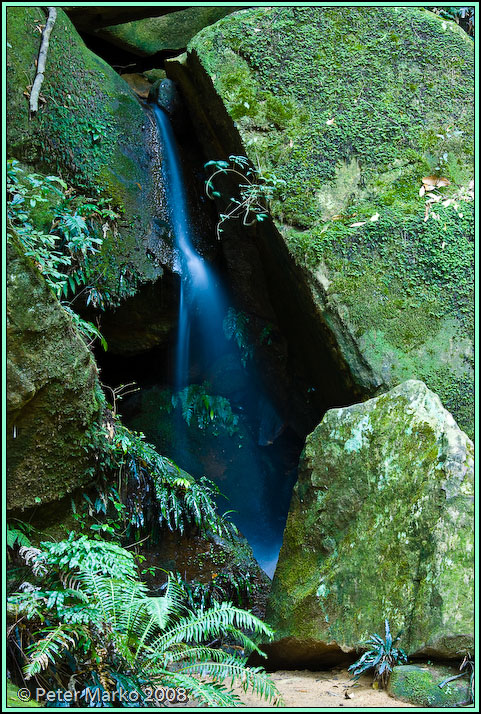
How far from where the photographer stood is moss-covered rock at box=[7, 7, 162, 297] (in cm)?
668

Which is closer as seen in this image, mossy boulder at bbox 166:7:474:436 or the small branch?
mossy boulder at bbox 166:7:474:436

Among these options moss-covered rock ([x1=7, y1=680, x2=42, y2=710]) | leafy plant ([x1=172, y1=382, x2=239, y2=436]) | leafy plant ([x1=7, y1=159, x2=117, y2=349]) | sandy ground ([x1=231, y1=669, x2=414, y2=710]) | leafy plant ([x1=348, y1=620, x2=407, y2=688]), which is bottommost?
sandy ground ([x1=231, y1=669, x2=414, y2=710])

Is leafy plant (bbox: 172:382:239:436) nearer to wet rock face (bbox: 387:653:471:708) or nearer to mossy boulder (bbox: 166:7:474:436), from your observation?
mossy boulder (bbox: 166:7:474:436)

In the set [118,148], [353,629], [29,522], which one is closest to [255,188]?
[118,148]

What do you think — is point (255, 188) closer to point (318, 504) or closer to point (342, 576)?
point (318, 504)

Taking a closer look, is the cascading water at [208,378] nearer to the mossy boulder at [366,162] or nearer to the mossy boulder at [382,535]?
the mossy boulder at [366,162]

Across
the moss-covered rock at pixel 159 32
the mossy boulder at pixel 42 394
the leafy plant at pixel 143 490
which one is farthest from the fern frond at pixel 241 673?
the moss-covered rock at pixel 159 32

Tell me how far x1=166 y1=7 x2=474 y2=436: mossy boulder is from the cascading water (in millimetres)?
1067

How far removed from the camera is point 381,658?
3736 mm

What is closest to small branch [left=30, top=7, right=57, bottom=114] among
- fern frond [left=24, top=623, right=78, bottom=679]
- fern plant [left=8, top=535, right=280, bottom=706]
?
fern plant [left=8, top=535, right=280, bottom=706]

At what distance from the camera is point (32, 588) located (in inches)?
141

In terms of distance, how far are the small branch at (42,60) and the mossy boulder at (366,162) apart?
169cm

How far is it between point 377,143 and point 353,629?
480 centimetres

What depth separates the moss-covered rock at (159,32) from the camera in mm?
9547
